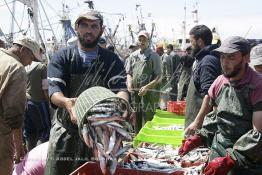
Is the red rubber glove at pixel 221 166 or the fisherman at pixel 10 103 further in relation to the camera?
the fisherman at pixel 10 103

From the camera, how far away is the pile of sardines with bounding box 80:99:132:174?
10.3 ft

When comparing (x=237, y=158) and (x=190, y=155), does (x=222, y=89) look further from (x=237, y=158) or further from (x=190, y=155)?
(x=190, y=155)

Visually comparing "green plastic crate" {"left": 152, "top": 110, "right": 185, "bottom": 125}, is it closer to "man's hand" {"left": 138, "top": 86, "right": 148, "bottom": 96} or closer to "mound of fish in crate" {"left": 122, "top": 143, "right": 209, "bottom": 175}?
"man's hand" {"left": 138, "top": 86, "right": 148, "bottom": 96}

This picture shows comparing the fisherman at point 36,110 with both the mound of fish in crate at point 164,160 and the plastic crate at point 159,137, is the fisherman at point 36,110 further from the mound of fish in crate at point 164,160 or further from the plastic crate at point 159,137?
the mound of fish in crate at point 164,160

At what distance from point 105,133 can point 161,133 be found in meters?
3.95

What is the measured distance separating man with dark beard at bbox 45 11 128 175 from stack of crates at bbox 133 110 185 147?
7.46ft

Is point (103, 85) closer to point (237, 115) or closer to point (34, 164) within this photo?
point (34, 164)

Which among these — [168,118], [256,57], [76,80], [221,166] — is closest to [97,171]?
[76,80]

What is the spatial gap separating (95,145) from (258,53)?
2.39 metres

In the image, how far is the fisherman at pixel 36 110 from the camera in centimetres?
696

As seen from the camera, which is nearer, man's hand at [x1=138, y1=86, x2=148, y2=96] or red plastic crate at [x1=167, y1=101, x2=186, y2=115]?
man's hand at [x1=138, y1=86, x2=148, y2=96]

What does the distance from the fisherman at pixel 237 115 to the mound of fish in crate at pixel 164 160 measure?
1.45 ft

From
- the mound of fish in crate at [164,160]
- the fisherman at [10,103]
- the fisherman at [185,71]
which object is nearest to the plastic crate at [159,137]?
the mound of fish in crate at [164,160]

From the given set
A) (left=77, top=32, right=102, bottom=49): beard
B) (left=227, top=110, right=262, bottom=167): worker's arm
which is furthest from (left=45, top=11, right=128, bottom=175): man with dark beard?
(left=227, top=110, right=262, bottom=167): worker's arm
